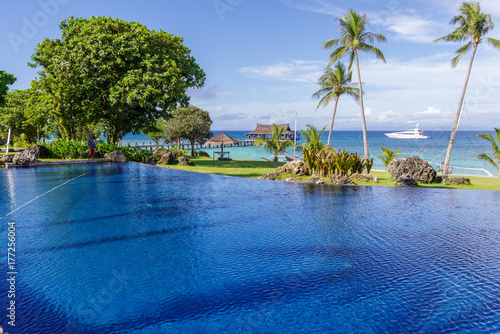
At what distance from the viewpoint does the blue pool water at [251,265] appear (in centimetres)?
438

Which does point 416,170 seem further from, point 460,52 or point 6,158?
point 6,158

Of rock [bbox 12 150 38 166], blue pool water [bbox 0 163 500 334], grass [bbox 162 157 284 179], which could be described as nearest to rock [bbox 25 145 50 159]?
rock [bbox 12 150 38 166]

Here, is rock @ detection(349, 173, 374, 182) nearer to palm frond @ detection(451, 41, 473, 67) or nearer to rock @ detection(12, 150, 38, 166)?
palm frond @ detection(451, 41, 473, 67)

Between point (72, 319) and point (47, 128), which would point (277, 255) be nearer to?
point (72, 319)

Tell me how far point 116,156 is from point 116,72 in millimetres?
5663

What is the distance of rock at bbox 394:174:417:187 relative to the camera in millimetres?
14859

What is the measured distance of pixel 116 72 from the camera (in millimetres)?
22469

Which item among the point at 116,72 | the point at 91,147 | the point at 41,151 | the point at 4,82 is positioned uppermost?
the point at 4,82

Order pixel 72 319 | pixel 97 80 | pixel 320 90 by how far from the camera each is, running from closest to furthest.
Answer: pixel 72 319 → pixel 97 80 → pixel 320 90

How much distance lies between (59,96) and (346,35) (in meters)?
21.0

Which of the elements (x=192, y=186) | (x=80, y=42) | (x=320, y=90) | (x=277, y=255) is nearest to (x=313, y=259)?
(x=277, y=255)

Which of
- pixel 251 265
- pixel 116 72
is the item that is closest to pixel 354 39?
pixel 116 72

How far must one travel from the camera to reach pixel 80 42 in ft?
71.2

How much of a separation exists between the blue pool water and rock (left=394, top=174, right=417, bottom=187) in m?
3.17
